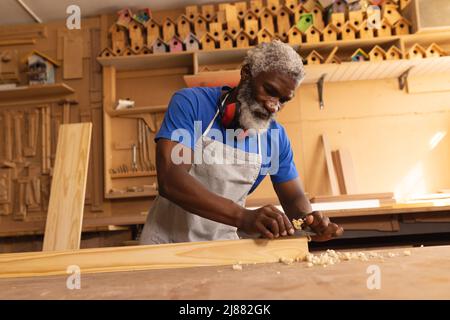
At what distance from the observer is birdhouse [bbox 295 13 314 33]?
4.43 meters

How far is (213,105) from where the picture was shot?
2.09m

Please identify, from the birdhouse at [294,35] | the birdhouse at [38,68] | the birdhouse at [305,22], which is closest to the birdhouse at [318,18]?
the birdhouse at [305,22]

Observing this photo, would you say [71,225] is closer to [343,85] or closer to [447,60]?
[343,85]

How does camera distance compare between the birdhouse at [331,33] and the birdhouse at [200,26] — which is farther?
the birdhouse at [200,26]

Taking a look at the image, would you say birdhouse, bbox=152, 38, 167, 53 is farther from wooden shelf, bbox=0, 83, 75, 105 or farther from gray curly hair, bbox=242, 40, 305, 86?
gray curly hair, bbox=242, 40, 305, 86

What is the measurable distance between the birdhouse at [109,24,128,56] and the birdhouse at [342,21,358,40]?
7.50ft

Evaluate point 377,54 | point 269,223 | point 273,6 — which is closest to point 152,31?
point 273,6

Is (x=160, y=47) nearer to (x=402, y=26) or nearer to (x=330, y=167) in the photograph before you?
(x=330, y=167)

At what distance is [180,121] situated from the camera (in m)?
1.92

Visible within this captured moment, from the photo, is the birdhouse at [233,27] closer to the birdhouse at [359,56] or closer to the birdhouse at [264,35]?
the birdhouse at [264,35]

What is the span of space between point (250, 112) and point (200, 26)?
2.90m

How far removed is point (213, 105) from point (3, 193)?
3491mm

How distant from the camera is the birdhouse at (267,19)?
4523 mm

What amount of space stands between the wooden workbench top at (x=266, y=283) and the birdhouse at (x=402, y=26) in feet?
11.3
